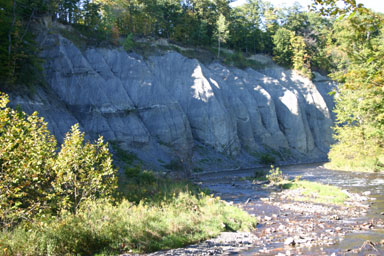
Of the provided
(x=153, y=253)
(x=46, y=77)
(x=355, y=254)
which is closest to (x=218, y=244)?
(x=153, y=253)

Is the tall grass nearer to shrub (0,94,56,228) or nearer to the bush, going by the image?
the bush

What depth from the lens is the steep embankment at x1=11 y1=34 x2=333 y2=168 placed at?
36.8 metres

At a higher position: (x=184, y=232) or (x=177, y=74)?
(x=177, y=74)

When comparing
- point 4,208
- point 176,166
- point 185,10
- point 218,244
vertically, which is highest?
point 185,10

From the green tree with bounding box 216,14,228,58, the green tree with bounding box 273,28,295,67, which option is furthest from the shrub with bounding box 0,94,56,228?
the green tree with bounding box 273,28,295,67

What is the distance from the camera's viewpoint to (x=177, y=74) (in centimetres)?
4994

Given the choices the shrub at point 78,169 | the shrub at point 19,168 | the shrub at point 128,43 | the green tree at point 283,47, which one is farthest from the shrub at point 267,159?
the shrub at point 19,168

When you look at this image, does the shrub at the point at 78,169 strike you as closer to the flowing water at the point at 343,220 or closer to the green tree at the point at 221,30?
the flowing water at the point at 343,220

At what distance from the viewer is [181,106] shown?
47.2 metres

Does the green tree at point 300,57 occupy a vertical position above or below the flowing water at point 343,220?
above

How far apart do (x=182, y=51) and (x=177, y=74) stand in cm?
605

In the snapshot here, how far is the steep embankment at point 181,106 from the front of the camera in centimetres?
3678

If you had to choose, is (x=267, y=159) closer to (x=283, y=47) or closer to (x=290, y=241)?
(x=283, y=47)

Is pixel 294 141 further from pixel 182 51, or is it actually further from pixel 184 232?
pixel 184 232
